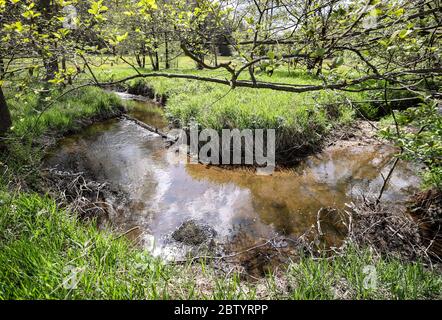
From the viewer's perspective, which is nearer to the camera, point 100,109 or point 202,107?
point 202,107

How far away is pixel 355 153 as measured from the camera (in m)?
7.57

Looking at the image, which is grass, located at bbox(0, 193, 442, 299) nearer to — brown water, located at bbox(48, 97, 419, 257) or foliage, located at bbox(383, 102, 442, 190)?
foliage, located at bbox(383, 102, 442, 190)

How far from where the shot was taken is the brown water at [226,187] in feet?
15.8

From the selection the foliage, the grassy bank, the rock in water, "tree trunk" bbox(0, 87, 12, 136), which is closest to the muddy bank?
the rock in water

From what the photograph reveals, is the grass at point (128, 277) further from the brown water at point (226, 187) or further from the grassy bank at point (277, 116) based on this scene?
the grassy bank at point (277, 116)

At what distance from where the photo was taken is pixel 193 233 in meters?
A: 4.59

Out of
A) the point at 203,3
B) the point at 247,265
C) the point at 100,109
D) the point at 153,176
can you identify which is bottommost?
the point at 247,265

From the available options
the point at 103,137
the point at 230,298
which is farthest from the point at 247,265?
the point at 103,137

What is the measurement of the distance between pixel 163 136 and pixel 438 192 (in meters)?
7.16

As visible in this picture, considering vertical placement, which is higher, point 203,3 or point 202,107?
point 203,3

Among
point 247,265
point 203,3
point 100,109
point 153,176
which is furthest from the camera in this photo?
point 100,109
